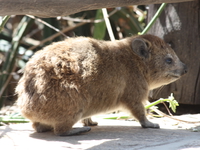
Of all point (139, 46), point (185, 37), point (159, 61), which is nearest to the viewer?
point (139, 46)

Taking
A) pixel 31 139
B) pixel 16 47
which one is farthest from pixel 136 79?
pixel 16 47

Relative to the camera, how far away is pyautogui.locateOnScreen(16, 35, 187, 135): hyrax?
13.4 ft

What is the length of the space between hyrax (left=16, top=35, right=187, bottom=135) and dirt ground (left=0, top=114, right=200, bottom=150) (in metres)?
0.20

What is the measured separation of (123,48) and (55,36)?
3315mm

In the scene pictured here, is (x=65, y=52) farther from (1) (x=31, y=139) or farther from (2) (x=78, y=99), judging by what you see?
(1) (x=31, y=139)

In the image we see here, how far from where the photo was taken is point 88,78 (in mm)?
4230

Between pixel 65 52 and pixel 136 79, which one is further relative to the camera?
pixel 136 79

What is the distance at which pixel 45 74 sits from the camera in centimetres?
409

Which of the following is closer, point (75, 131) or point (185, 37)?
point (75, 131)

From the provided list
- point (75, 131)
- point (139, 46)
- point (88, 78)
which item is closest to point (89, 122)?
point (75, 131)

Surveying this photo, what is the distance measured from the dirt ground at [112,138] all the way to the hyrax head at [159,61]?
68cm

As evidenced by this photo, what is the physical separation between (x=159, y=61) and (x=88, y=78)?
1.25 metres

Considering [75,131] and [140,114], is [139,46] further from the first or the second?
[75,131]

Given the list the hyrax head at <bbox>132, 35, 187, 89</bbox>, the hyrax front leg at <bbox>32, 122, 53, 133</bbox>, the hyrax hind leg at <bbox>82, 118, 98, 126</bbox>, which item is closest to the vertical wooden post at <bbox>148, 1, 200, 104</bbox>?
the hyrax head at <bbox>132, 35, 187, 89</bbox>
